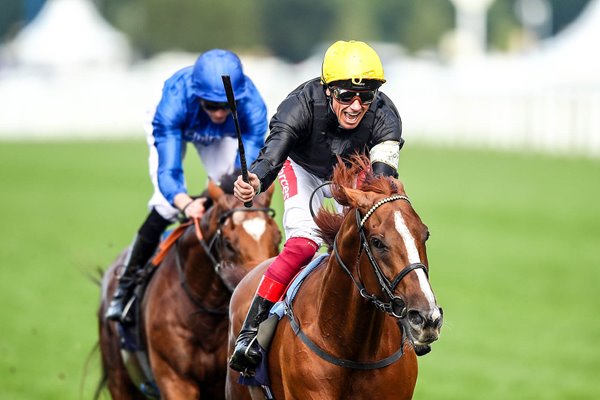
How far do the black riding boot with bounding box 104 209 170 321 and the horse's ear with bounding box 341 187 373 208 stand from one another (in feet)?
10.3

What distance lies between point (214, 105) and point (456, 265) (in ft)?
34.8

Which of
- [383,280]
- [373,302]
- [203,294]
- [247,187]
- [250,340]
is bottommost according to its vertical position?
[203,294]

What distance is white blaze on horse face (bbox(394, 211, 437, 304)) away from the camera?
192 inches

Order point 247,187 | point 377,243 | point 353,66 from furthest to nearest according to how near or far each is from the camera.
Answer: point 353,66 < point 247,187 < point 377,243

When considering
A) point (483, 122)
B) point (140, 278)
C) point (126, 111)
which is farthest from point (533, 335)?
point (126, 111)

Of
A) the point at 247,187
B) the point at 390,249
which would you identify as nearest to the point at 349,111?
the point at 247,187

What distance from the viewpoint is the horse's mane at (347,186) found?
5.38m

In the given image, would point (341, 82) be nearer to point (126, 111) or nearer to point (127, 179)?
point (127, 179)

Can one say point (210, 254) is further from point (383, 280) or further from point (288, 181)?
point (383, 280)

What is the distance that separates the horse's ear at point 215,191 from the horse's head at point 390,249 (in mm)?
1995

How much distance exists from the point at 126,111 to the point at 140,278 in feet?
129

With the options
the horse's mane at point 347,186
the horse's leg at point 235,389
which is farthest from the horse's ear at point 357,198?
the horse's leg at point 235,389

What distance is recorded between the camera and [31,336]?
12438 millimetres

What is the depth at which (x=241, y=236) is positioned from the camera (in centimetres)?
718
